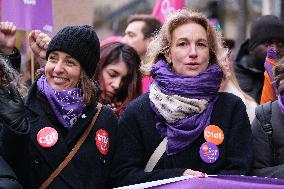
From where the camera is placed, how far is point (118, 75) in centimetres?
632

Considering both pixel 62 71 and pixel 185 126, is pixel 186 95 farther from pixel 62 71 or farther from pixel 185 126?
pixel 62 71

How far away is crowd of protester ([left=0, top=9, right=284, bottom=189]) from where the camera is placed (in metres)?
4.74

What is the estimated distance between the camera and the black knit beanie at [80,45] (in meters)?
5.03

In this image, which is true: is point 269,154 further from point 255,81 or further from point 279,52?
point 255,81

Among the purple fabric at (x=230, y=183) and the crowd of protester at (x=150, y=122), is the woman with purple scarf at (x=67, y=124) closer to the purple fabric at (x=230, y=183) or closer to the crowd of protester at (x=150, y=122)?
the crowd of protester at (x=150, y=122)

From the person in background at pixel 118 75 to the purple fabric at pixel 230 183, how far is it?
1.65 m

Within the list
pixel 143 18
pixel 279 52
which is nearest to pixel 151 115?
pixel 279 52

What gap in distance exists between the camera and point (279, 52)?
21.6 ft

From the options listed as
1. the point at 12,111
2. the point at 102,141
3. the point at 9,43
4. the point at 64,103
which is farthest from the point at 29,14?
the point at 12,111

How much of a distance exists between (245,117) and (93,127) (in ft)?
3.20

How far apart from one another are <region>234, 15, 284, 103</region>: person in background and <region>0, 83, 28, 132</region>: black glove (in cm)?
309

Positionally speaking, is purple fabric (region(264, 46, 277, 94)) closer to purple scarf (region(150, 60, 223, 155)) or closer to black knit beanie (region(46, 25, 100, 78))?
purple scarf (region(150, 60, 223, 155))

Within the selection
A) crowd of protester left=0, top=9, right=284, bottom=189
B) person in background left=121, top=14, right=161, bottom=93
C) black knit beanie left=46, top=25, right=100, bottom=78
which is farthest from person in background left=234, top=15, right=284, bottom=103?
black knit beanie left=46, top=25, right=100, bottom=78

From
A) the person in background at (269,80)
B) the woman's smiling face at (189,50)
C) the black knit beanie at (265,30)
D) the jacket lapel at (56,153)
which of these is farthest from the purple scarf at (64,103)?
the black knit beanie at (265,30)
